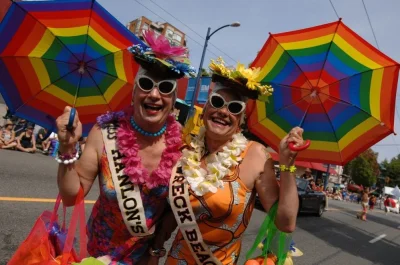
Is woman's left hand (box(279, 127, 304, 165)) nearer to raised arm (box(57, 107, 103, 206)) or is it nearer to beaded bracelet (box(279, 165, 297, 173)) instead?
beaded bracelet (box(279, 165, 297, 173))

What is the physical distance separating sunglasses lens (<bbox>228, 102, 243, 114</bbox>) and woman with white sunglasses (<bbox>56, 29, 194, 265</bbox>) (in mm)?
284

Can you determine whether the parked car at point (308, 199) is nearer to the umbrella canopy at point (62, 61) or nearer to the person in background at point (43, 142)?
the person in background at point (43, 142)

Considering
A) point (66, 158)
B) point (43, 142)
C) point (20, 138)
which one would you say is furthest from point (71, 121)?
point (43, 142)

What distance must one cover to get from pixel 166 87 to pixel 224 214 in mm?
705

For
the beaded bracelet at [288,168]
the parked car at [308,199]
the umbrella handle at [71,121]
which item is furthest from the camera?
the parked car at [308,199]

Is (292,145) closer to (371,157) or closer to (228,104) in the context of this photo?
(228,104)

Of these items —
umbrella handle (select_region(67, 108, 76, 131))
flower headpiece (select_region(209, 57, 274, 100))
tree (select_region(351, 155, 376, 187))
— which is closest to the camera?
umbrella handle (select_region(67, 108, 76, 131))

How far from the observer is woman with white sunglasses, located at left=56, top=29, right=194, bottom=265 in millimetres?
1791

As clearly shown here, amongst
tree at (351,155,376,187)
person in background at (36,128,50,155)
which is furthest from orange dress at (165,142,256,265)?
tree at (351,155,376,187)

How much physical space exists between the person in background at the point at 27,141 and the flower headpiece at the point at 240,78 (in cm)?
984

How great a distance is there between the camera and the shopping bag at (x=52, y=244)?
1675 millimetres

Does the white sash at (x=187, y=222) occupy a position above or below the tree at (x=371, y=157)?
below

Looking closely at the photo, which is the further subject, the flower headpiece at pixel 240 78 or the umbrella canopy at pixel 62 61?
the umbrella canopy at pixel 62 61

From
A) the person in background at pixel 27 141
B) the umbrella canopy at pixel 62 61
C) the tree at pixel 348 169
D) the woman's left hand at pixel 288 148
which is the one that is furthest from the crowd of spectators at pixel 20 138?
the tree at pixel 348 169
